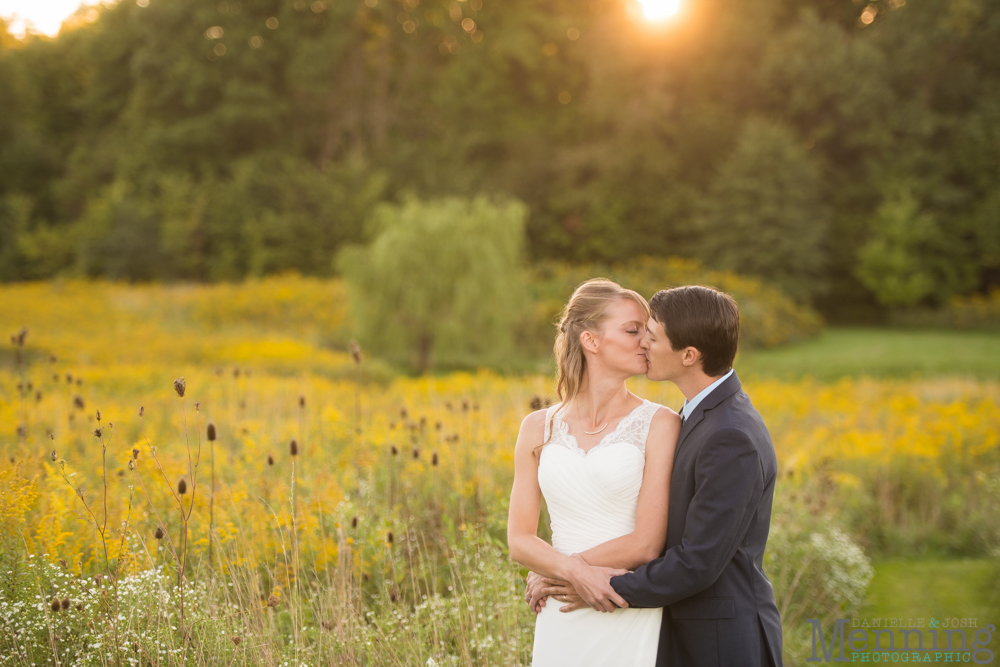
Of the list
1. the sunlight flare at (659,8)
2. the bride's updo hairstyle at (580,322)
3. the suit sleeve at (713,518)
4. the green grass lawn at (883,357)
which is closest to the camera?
the suit sleeve at (713,518)

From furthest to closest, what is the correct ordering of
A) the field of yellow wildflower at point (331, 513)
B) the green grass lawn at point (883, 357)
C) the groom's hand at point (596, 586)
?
the green grass lawn at point (883, 357) < the field of yellow wildflower at point (331, 513) < the groom's hand at point (596, 586)

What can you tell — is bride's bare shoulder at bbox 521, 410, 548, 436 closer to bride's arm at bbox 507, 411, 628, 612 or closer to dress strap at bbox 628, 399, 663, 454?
bride's arm at bbox 507, 411, 628, 612

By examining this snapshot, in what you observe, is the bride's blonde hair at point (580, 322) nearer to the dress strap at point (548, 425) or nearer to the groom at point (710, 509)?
the dress strap at point (548, 425)

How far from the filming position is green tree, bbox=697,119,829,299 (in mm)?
21984

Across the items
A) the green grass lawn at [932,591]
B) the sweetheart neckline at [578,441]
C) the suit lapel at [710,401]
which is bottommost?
the green grass lawn at [932,591]

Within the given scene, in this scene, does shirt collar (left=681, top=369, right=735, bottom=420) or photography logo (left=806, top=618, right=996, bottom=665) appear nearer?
shirt collar (left=681, top=369, right=735, bottom=420)

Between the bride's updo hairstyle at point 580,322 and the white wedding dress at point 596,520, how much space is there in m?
0.19

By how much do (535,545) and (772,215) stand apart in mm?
22106

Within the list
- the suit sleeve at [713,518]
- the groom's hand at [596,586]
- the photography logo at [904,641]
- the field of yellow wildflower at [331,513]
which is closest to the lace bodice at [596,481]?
the groom's hand at [596,586]

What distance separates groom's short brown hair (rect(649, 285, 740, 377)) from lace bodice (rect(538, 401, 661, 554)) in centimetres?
23

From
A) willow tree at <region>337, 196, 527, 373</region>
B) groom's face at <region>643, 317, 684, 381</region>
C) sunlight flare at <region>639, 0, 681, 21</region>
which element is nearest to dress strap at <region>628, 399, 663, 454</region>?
groom's face at <region>643, 317, 684, 381</region>

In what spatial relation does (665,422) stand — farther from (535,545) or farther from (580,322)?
(535,545)

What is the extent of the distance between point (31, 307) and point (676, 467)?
19.9m

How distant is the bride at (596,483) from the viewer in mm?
2031
